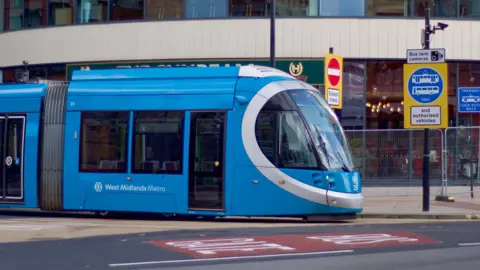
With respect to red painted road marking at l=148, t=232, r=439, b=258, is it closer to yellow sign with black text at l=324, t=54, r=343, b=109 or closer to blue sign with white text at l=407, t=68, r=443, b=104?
blue sign with white text at l=407, t=68, r=443, b=104

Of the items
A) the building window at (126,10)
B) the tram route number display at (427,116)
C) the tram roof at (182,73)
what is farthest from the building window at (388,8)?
the tram roof at (182,73)

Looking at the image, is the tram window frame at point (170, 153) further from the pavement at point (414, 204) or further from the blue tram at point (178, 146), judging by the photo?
the pavement at point (414, 204)

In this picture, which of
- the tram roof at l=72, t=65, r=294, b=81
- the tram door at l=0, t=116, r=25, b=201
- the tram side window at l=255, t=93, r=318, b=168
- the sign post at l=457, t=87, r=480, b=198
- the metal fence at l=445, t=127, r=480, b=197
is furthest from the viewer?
the sign post at l=457, t=87, r=480, b=198

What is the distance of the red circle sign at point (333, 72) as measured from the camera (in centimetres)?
2288

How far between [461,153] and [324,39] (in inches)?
265

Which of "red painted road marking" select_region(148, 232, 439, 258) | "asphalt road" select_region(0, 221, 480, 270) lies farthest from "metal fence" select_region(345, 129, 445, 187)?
"red painted road marking" select_region(148, 232, 439, 258)

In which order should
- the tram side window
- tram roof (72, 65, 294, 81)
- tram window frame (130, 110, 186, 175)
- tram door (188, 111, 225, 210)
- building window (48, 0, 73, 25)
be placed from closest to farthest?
the tram side window
tram door (188, 111, 225, 210)
tram window frame (130, 110, 186, 175)
tram roof (72, 65, 294, 81)
building window (48, 0, 73, 25)

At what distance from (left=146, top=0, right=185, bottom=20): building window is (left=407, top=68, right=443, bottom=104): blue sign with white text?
37.7 feet

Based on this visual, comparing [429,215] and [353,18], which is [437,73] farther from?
[353,18]

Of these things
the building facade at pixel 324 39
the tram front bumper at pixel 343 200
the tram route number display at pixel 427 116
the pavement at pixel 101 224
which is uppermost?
the building facade at pixel 324 39

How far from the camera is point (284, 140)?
18.8m

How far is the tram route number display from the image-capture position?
2191cm

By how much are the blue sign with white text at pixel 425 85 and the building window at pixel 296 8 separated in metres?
8.78

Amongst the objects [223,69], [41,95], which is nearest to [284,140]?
[223,69]
